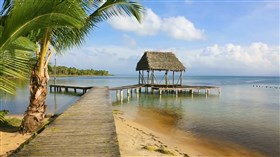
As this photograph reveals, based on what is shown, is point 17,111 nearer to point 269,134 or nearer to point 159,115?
point 159,115

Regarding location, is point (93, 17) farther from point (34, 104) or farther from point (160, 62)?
point (160, 62)

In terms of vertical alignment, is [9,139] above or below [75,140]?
below

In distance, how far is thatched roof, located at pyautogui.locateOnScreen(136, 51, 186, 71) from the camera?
29.2 metres

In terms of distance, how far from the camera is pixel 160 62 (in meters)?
29.8

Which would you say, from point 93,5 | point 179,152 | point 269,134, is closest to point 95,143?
point 179,152

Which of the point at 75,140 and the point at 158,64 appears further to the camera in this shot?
the point at 158,64

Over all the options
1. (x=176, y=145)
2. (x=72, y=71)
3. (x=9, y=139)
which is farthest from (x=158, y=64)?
(x=72, y=71)

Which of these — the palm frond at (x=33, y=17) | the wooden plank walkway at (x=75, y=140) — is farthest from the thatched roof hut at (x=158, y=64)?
the palm frond at (x=33, y=17)

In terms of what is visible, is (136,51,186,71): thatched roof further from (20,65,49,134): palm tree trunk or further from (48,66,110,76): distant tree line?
(48,66,110,76): distant tree line

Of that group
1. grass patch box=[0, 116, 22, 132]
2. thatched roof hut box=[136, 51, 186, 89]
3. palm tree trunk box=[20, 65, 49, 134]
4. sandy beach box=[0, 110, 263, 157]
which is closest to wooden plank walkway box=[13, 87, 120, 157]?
sandy beach box=[0, 110, 263, 157]

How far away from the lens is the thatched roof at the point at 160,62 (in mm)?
29219

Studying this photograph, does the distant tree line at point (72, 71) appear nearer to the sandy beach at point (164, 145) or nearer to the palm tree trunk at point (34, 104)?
the sandy beach at point (164, 145)

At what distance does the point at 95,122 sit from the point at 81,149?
2.17m

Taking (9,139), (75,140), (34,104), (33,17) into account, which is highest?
(33,17)
